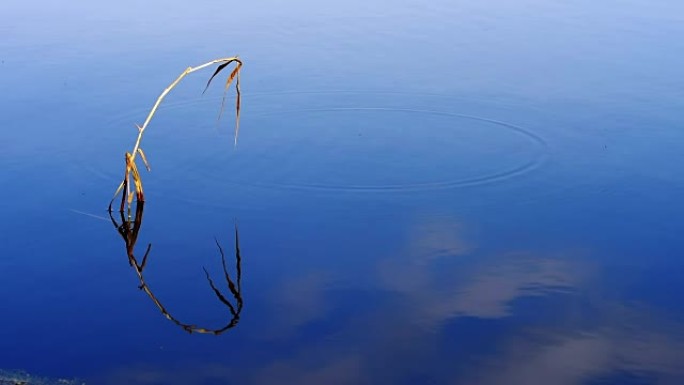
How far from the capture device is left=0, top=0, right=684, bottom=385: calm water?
18.9ft

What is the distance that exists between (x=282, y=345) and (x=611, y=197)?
318cm

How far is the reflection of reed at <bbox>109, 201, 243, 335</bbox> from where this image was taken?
6047 millimetres

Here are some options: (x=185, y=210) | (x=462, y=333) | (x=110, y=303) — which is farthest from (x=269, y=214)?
(x=462, y=333)

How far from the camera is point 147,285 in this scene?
256 inches

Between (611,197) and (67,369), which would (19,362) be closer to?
(67,369)

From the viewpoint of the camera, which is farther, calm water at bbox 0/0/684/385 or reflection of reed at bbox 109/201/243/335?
reflection of reed at bbox 109/201/243/335

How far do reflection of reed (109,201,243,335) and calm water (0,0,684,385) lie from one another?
0.13ft

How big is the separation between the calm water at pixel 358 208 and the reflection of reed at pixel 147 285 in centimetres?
4

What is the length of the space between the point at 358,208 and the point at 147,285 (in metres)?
1.81

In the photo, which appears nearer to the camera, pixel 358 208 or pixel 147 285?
pixel 147 285

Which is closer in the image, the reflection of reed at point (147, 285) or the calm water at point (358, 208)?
the calm water at point (358, 208)

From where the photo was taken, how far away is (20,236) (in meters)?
7.23

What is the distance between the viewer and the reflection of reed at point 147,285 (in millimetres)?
6047

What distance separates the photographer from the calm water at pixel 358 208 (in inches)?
227
